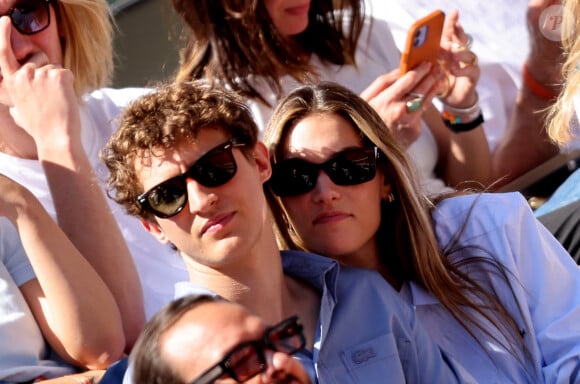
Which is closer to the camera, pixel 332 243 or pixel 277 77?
pixel 332 243

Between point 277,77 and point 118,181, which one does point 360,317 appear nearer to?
point 118,181

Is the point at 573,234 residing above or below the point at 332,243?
below

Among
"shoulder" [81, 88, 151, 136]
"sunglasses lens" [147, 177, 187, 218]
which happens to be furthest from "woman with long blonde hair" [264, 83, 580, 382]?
"shoulder" [81, 88, 151, 136]

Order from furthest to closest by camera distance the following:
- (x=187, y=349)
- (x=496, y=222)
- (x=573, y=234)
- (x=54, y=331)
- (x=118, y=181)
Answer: (x=573, y=234) < (x=496, y=222) < (x=54, y=331) < (x=118, y=181) < (x=187, y=349)

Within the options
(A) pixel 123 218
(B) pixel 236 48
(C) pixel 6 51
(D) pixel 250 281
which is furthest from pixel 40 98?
(B) pixel 236 48

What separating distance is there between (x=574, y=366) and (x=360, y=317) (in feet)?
1.48

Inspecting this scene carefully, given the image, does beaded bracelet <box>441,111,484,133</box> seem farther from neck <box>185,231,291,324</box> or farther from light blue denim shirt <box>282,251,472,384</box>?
neck <box>185,231,291,324</box>

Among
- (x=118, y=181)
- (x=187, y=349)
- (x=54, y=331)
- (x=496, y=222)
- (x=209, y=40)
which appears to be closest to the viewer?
(x=187, y=349)

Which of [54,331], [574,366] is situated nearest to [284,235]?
[54,331]

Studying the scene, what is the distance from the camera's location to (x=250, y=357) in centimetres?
128

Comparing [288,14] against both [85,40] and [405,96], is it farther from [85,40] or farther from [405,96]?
[85,40]

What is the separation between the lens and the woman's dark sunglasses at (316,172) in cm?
207

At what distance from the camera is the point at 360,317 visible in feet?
6.34

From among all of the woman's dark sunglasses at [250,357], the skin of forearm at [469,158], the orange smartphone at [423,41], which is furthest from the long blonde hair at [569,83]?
the woman's dark sunglasses at [250,357]
